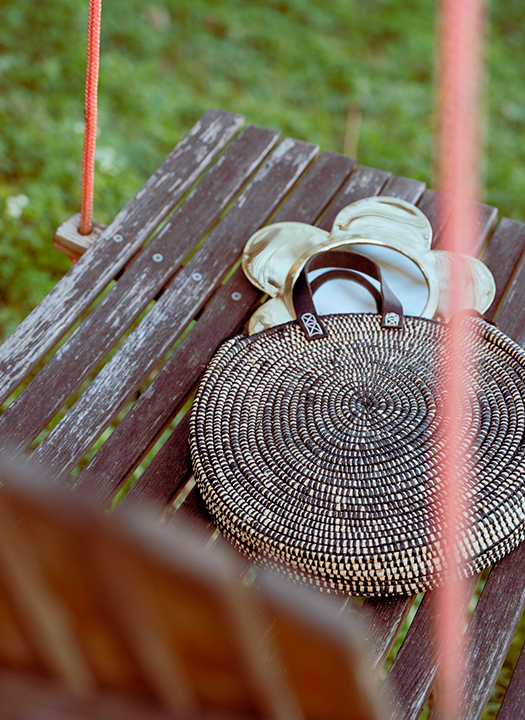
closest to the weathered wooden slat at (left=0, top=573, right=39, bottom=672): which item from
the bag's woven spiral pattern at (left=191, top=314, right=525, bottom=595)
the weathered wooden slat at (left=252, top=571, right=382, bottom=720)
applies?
the weathered wooden slat at (left=252, top=571, right=382, bottom=720)

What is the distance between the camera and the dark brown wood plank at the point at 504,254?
1.66 metres

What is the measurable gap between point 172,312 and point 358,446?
0.57m

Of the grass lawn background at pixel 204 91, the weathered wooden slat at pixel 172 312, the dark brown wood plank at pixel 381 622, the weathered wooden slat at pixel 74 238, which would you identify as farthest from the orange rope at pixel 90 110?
the dark brown wood plank at pixel 381 622

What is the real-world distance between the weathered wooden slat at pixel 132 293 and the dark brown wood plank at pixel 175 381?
135 mm

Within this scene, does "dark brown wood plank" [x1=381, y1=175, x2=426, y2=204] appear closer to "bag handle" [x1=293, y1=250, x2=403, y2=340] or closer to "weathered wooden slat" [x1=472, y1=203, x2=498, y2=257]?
"weathered wooden slat" [x1=472, y1=203, x2=498, y2=257]

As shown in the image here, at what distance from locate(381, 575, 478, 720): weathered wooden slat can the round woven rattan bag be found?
0.07 metres

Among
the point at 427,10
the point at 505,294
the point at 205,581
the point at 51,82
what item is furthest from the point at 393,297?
the point at 427,10

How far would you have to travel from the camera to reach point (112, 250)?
5.42 feet

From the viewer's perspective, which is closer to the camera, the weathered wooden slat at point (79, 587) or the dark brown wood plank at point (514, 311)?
the weathered wooden slat at point (79, 587)

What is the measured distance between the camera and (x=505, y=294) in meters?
1.63

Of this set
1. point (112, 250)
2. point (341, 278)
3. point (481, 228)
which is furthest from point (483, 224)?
point (112, 250)

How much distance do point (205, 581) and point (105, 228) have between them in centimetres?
150

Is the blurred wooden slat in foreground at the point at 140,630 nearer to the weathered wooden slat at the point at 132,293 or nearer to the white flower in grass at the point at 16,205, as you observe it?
the weathered wooden slat at the point at 132,293

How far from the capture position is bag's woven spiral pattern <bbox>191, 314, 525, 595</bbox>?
42.9 inches
